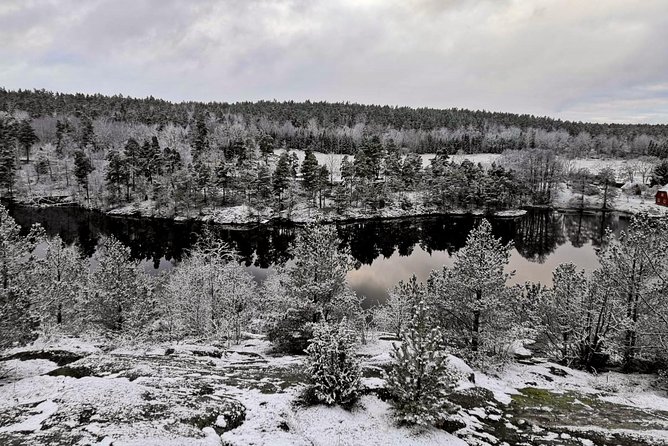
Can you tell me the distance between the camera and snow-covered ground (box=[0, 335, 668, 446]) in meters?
12.9

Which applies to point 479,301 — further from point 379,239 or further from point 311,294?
point 379,239

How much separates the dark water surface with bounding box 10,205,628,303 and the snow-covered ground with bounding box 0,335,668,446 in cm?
3558

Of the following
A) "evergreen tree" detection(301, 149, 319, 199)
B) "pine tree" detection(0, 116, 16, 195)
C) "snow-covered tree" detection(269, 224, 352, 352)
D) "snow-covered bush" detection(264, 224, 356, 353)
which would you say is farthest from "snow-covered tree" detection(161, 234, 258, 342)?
"pine tree" detection(0, 116, 16, 195)

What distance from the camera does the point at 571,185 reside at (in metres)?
129

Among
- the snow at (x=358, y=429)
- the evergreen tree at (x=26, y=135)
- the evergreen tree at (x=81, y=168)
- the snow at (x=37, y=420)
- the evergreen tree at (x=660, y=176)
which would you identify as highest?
the evergreen tree at (x=26, y=135)

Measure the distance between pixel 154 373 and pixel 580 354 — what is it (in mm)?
27592

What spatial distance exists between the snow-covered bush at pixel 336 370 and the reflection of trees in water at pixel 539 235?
6890 cm

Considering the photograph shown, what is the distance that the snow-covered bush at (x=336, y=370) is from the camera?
15.5 m

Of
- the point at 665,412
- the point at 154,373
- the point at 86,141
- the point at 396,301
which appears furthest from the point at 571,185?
the point at 86,141

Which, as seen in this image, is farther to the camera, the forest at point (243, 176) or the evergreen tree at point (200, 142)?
the evergreen tree at point (200, 142)

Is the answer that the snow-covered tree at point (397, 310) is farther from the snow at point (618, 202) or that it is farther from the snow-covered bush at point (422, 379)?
the snow at point (618, 202)

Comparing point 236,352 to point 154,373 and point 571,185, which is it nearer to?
point 154,373

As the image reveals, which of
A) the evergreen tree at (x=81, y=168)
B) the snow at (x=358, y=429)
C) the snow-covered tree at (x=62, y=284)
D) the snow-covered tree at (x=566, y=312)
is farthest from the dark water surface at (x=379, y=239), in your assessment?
the snow at (x=358, y=429)

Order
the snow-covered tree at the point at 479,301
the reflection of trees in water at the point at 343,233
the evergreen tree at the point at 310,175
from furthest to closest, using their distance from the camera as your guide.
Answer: the evergreen tree at the point at 310,175 < the reflection of trees in water at the point at 343,233 < the snow-covered tree at the point at 479,301
